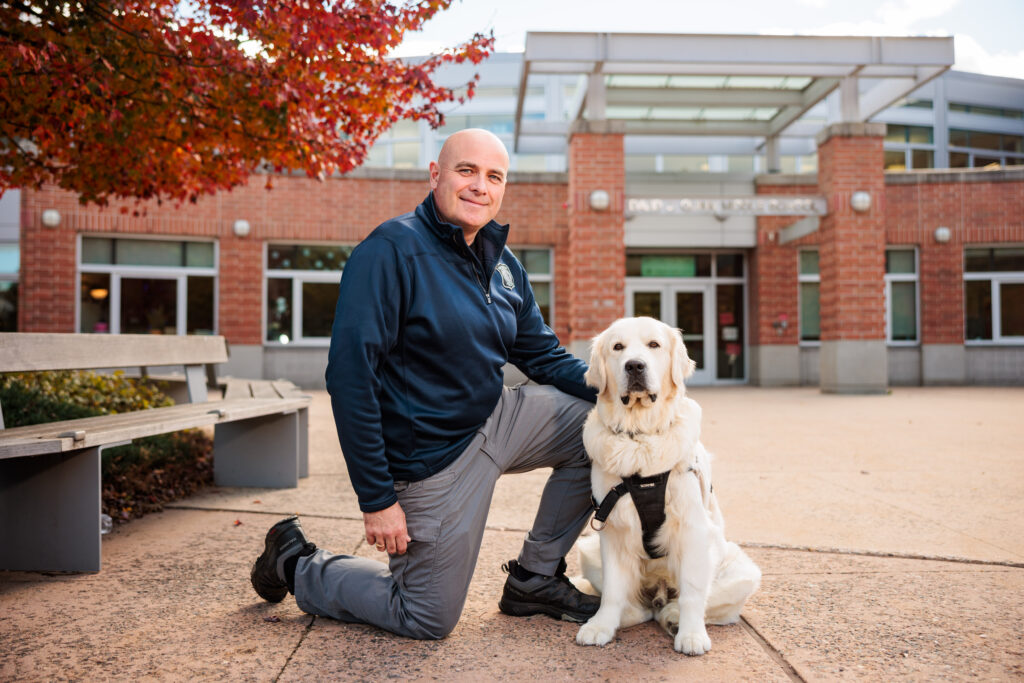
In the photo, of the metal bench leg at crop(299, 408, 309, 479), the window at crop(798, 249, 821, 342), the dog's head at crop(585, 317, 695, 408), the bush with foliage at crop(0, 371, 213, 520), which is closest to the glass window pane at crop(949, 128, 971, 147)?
the window at crop(798, 249, 821, 342)

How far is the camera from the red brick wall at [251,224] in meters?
13.4

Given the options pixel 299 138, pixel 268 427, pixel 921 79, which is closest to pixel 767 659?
pixel 268 427

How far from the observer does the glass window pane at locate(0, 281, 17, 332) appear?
1377cm

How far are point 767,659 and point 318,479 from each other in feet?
12.6

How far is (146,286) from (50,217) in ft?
6.63

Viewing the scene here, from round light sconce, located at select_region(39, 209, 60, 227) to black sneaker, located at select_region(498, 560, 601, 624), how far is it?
14.0m

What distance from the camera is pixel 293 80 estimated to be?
5.29m

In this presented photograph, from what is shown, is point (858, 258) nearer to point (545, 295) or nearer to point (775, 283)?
point (775, 283)

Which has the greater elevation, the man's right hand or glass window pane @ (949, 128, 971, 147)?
glass window pane @ (949, 128, 971, 147)

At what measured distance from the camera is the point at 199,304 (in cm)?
1442

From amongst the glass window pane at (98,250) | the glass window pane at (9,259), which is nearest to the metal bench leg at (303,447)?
A: the glass window pane at (98,250)

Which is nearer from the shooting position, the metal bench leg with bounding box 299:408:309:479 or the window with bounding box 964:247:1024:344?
the metal bench leg with bounding box 299:408:309:479

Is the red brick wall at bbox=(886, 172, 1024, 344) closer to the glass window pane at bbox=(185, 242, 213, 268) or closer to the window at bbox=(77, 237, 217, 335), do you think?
the glass window pane at bbox=(185, 242, 213, 268)

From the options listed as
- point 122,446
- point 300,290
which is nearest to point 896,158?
point 300,290
